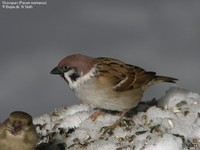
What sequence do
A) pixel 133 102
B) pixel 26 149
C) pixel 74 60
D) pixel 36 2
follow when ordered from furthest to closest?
pixel 36 2 → pixel 133 102 → pixel 74 60 → pixel 26 149

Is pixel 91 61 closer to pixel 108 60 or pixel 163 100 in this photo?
pixel 108 60

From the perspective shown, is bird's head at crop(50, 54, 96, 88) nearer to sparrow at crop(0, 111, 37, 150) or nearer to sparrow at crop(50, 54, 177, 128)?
sparrow at crop(50, 54, 177, 128)

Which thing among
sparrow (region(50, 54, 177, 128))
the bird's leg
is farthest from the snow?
sparrow (region(50, 54, 177, 128))

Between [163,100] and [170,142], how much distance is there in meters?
1.47

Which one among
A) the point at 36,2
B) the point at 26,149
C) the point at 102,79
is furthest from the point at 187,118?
the point at 36,2

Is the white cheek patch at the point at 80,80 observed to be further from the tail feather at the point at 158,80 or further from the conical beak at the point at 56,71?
the tail feather at the point at 158,80

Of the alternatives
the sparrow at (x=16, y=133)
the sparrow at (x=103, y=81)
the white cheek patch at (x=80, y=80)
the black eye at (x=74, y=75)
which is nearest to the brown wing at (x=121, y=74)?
the sparrow at (x=103, y=81)

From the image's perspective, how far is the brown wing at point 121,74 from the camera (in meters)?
8.58

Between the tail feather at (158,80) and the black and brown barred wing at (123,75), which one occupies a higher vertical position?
the black and brown barred wing at (123,75)

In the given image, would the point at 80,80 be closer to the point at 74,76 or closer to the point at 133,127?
the point at 74,76

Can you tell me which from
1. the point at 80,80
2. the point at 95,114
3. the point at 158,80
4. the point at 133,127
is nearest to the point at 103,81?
the point at 80,80

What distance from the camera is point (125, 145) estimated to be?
7887 millimetres

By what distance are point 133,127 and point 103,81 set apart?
1.84ft

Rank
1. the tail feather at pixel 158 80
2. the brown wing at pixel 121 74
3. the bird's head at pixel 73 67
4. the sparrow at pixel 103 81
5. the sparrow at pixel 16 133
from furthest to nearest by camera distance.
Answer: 1. the tail feather at pixel 158 80
2. the brown wing at pixel 121 74
3. the sparrow at pixel 103 81
4. the bird's head at pixel 73 67
5. the sparrow at pixel 16 133
